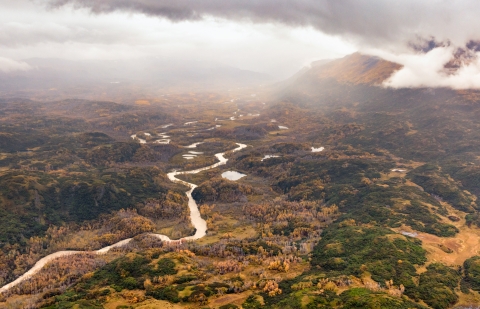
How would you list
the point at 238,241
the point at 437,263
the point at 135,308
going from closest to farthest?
the point at 135,308
the point at 437,263
the point at 238,241

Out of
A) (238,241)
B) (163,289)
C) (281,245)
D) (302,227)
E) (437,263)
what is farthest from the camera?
(302,227)

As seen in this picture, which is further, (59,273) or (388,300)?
(59,273)

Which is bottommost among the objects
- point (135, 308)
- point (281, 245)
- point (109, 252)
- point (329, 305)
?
point (109, 252)

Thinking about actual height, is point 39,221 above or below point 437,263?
below

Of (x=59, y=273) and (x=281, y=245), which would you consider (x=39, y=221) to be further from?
(x=281, y=245)

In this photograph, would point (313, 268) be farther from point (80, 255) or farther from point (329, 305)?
point (80, 255)

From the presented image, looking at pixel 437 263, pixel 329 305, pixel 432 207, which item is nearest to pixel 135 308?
pixel 329 305

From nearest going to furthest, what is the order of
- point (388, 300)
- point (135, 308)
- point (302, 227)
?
point (388, 300), point (135, 308), point (302, 227)

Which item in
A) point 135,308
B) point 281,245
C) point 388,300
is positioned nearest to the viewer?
point 388,300

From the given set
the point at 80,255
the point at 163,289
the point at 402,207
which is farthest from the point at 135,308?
the point at 402,207
